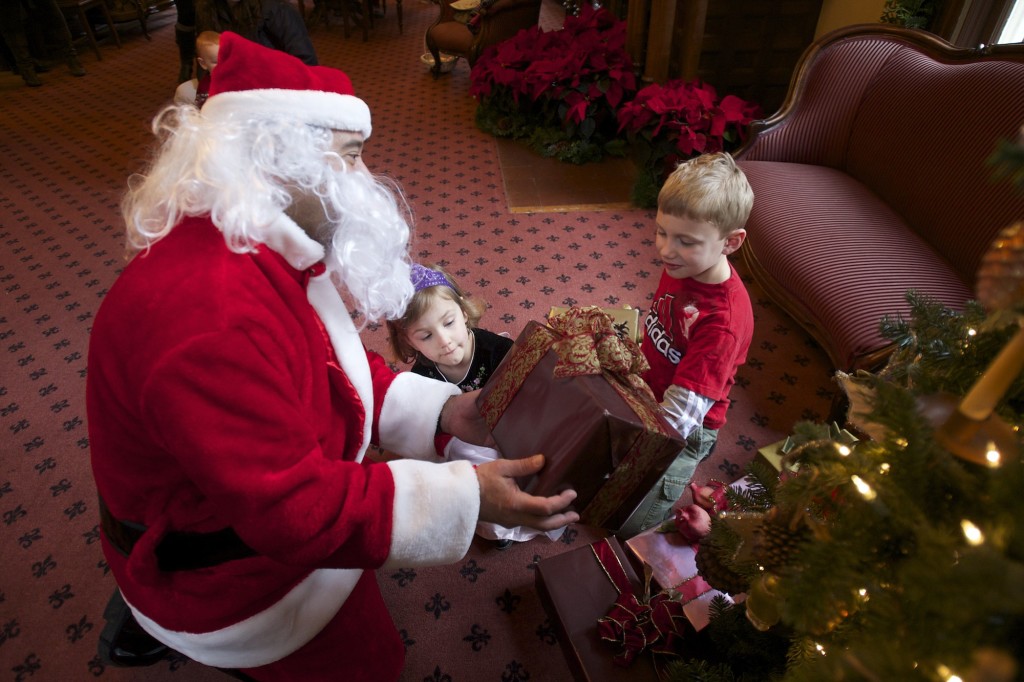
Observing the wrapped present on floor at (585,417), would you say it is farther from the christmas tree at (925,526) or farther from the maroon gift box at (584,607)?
the maroon gift box at (584,607)

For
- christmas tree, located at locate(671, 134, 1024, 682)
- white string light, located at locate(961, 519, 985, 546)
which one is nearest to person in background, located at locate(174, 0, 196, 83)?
christmas tree, located at locate(671, 134, 1024, 682)

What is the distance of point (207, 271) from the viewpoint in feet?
3.00

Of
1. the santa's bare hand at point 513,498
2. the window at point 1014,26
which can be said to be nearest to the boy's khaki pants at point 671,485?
the santa's bare hand at point 513,498

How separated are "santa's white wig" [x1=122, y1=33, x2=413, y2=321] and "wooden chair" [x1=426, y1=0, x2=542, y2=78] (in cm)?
549

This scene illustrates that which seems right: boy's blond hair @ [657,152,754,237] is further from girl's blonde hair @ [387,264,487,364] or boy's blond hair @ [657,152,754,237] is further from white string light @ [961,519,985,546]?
white string light @ [961,519,985,546]

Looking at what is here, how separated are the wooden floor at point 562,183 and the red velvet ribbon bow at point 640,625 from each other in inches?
120

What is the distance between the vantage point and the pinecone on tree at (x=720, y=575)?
45.7 inches

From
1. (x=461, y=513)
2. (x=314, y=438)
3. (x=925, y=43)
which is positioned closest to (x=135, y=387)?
(x=314, y=438)

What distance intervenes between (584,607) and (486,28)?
5912mm

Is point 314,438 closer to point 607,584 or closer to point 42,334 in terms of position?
point 607,584

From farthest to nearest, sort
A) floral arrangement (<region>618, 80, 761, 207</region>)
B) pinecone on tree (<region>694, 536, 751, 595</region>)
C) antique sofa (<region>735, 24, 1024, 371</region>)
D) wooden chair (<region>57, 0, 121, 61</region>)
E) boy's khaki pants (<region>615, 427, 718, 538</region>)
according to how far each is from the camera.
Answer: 1. wooden chair (<region>57, 0, 121, 61</region>)
2. floral arrangement (<region>618, 80, 761, 207</region>)
3. antique sofa (<region>735, 24, 1024, 371</region>)
4. boy's khaki pants (<region>615, 427, 718, 538</region>)
5. pinecone on tree (<region>694, 536, 751, 595</region>)

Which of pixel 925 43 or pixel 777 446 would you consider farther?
pixel 925 43

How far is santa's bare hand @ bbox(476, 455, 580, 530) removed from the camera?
1.16 meters

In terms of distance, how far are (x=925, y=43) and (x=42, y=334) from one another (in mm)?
5073
